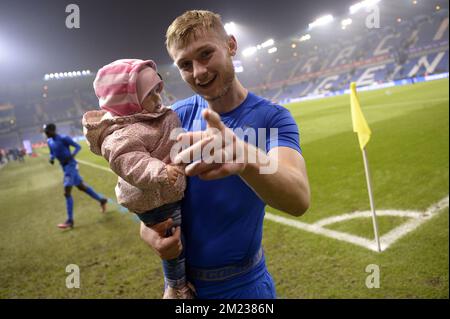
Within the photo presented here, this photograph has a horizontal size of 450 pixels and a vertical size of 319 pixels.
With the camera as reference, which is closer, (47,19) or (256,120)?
(47,19)

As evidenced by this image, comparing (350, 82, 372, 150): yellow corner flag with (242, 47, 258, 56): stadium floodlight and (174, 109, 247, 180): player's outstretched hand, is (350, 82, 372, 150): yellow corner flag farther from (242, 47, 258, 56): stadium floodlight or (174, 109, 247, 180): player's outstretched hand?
(174, 109, 247, 180): player's outstretched hand

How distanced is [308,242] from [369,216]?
1017 mm

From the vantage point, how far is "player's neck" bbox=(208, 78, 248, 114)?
1112 millimetres

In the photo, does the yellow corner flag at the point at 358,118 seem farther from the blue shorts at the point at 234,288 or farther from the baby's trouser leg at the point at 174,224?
the baby's trouser leg at the point at 174,224

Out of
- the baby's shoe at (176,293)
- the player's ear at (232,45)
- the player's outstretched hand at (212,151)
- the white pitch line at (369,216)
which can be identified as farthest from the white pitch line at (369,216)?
the player's outstretched hand at (212,151)

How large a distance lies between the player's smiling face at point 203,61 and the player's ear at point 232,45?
0.19ft

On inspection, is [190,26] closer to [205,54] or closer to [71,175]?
[205,54]

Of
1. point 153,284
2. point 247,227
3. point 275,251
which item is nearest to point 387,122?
point 275,251

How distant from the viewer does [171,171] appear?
2.50ft

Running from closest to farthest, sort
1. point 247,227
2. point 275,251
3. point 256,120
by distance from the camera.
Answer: point 256,120, point 247,227, point 275,251

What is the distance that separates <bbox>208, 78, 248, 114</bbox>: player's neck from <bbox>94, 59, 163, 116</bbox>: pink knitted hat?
0.35 metres

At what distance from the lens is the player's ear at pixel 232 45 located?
910mm
